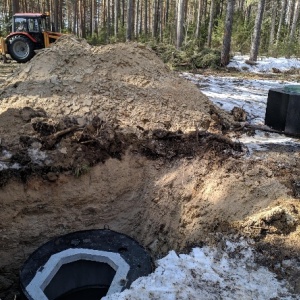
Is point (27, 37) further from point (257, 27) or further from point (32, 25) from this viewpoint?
point (257, 27)

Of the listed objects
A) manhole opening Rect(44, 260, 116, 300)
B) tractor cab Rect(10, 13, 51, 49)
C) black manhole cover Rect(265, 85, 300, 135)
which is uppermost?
tractor cab Rect(10, 13, 51, 49)

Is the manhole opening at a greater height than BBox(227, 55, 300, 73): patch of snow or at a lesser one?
lesser

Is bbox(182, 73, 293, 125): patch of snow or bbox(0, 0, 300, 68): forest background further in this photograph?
bbox(0, 0, 300, 68): forest background

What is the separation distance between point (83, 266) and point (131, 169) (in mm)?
1760

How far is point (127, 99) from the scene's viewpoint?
6.70 meters

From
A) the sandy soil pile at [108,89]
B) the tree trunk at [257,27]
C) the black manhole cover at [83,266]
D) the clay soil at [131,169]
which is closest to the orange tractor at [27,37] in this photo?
the sandy soil pile at [108,89]

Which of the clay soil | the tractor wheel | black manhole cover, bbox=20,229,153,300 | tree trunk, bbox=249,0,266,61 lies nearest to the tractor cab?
the tractor wheel

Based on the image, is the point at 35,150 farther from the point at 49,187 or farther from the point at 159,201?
the point at 159,201

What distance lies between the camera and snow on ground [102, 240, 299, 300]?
3.02 meters

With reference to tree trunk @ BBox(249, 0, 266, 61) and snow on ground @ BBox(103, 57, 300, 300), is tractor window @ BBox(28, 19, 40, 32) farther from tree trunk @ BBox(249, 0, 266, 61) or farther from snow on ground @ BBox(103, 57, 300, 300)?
snow on ground @ BBox(103, 57, 300, 300)

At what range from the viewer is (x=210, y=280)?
10.5 ft

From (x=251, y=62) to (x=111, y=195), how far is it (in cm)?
1219

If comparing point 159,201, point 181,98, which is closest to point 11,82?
point 181,98

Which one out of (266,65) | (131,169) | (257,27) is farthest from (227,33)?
(131,169)
